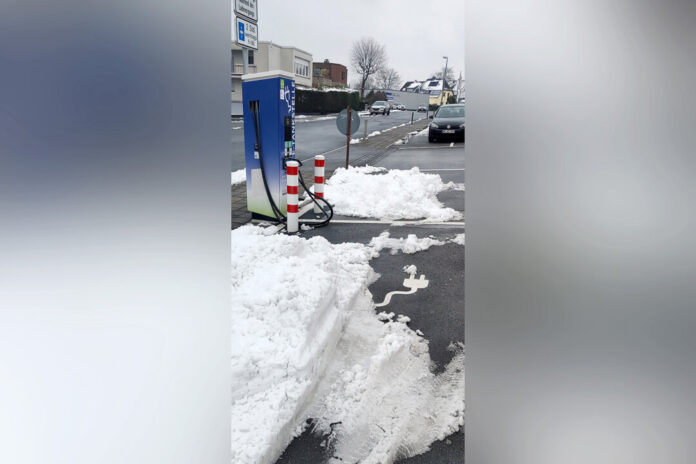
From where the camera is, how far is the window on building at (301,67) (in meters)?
55.7

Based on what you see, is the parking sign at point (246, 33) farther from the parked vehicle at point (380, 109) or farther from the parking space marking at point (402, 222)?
the parked vehicle at point (380, 109)

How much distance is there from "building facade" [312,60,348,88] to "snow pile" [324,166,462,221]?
56.0 meters

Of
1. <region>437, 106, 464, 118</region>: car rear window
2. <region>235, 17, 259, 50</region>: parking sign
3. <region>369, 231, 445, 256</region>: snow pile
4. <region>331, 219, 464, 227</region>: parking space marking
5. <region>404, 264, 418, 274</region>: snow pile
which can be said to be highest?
<region>235, 17, 259, 50</region>: parking sign

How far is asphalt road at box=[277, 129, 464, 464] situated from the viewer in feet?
8.26

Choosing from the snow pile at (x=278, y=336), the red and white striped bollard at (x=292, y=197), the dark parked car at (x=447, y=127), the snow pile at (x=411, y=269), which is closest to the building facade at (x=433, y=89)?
the dark parked car at (x=447, y=127)

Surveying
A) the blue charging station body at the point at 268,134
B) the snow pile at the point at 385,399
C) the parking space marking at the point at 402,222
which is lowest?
the snow pile at the point at 385,399

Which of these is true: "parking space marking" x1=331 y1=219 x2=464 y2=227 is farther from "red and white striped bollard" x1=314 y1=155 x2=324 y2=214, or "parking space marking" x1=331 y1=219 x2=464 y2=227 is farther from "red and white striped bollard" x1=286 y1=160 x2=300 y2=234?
"red and white striped bollard" x1=286 y1=160 x2=300 y2=234

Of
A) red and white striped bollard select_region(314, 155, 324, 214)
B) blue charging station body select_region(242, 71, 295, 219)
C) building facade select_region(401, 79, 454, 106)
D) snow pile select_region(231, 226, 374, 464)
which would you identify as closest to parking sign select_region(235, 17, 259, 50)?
blue charging station body select_region(242, 71, 295, 219)

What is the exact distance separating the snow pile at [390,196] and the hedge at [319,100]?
34425 millimetres
